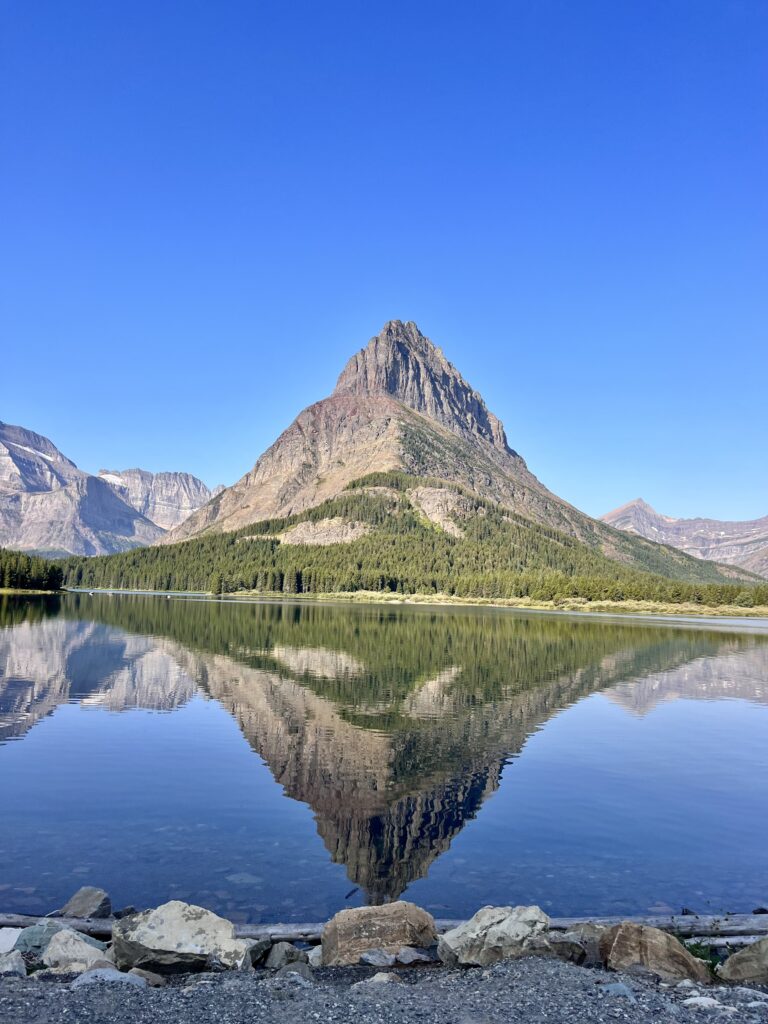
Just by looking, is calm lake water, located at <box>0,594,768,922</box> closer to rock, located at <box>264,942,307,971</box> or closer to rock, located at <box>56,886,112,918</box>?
rock, located at <box>56,886,112,918</box>

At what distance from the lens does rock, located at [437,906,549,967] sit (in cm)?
1723

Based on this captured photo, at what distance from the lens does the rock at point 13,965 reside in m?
15.9

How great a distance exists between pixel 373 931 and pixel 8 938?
889cm

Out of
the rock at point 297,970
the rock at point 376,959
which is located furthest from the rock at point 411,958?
the rock at point 297,970

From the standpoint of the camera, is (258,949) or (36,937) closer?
(36,937)

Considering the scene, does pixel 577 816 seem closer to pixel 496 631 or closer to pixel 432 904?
pixel 432 904

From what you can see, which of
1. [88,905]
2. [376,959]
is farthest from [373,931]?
[88,905]

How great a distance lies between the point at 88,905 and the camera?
19359 millimetres

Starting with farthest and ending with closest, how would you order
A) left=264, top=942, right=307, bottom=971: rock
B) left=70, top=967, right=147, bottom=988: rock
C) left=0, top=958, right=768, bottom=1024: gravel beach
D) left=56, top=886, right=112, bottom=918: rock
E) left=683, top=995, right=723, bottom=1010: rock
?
left=56, top=886, right=112, bottom=918: rock → left=264, top=942, right=307, bottom=971: rock → left=70, top=967, right=147, bottom=988: rock → left=683, top=995, right=723, bottom=1010: rock → left=0, top=958, right=768, bottom=1024: gravel beach

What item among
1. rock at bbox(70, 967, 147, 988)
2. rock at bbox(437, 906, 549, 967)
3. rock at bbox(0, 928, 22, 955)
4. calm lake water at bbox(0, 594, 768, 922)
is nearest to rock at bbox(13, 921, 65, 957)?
rock at bbox(0, 928, 22, 955)

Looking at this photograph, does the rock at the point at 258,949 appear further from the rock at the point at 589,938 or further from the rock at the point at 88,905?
the rock at the point at 589,938

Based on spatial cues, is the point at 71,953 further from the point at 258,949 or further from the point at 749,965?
the point at 749,965

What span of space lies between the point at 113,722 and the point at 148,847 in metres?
24.1

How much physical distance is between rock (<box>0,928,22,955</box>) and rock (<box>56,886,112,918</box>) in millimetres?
1800
